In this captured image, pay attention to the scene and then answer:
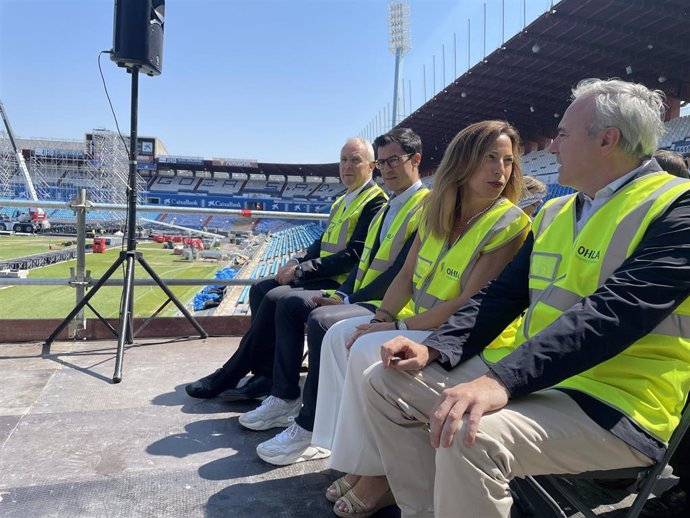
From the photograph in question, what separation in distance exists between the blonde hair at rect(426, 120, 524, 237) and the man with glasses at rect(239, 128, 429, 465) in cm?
36

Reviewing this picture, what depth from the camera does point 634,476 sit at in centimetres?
126

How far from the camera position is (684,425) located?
116cm

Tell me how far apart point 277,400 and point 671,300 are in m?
1.71

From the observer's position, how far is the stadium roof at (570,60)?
1331 cm

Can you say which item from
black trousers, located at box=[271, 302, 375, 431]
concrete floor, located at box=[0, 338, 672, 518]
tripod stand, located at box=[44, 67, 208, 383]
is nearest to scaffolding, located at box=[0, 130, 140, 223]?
tripod stand, located at box=[44, 67, 208, 383]

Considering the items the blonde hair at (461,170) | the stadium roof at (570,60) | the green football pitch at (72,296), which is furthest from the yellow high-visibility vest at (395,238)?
the stadium roof at (570,60)

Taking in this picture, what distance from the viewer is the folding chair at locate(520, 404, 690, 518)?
1.17m

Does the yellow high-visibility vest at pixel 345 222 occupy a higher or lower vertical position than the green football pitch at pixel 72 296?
→ higher

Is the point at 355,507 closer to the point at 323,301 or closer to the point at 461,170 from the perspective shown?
the point at 323,301

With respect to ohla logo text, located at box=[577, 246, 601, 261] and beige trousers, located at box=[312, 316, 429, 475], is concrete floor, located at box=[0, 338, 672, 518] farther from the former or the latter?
ohla logo text, located at box=[577, 246, 601, 261]

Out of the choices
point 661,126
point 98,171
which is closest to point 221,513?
point 661,126

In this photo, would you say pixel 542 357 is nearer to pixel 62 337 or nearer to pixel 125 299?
pixel 125 299

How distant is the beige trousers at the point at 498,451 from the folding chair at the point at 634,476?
0.12 ft

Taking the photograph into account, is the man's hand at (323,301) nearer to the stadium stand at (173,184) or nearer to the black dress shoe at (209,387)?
the black dress shoe at (209,387)
